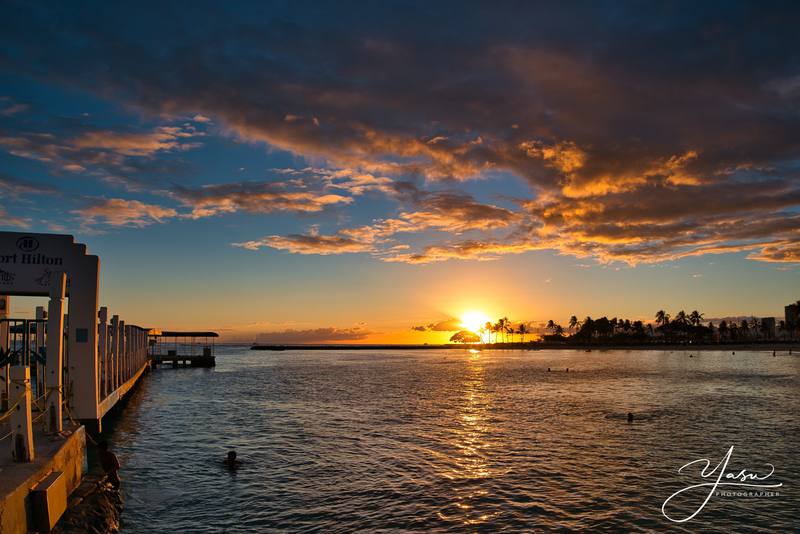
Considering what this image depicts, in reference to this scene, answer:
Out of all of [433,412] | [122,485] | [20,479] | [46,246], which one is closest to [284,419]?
[433,412]

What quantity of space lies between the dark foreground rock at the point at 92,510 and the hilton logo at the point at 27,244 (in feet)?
29.0

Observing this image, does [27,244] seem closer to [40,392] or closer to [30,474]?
[40,392]

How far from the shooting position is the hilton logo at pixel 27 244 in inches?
812

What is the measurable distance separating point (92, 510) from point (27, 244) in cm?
1067

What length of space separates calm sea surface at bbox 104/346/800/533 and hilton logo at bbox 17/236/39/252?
950cm

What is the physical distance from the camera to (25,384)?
13703 millimetres

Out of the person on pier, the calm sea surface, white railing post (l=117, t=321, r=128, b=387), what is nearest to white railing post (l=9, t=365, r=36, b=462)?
the calm sea surface

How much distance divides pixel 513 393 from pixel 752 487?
1488 inches

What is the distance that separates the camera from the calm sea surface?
16672 mm

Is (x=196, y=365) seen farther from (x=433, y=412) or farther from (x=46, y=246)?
(x=46, y=246)

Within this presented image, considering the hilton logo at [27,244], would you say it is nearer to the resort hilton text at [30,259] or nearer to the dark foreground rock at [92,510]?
the resort hilton text at [30,259]

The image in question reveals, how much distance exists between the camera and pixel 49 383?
683 inches

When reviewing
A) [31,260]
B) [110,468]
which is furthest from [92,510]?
[31,260]

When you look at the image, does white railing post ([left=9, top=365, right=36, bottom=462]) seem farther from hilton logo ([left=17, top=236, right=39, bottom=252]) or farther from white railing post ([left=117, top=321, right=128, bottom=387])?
white railing post ([left=117, top=321, right=128, bottom=387])
